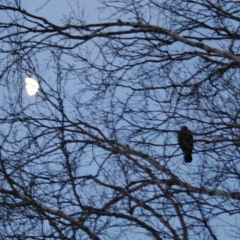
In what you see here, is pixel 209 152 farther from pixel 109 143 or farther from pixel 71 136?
pixel 71 136

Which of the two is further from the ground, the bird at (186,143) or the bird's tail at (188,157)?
the bird at (186,143)

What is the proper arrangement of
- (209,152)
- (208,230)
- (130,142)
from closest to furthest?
1. (208,230)
2. (209,152)
3. (130,142)

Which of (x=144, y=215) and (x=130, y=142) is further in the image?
(x=130, y=142)

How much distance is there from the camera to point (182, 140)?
220 inches

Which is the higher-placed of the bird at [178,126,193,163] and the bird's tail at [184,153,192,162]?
the bird at [178,126,193,163]

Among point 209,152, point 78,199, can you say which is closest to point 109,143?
point 78,199

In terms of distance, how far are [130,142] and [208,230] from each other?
4.25 ft

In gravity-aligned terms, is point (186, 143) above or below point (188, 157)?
above

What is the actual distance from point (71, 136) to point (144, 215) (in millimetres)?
1330

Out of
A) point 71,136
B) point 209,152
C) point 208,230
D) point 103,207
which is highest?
point 71,136

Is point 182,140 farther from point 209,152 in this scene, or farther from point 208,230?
point 208,230

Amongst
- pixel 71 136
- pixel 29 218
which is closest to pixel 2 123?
pixel 71 136

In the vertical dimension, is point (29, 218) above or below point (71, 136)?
below

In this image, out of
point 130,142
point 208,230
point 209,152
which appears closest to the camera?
point 208,230
